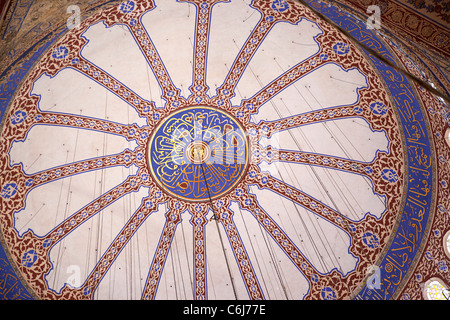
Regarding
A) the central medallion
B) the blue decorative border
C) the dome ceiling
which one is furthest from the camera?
the central medallion

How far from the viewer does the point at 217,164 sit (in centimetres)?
1216

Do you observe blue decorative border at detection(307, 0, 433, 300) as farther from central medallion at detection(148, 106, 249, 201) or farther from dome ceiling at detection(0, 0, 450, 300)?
central medallion at detection(148, 106, 249, 201)

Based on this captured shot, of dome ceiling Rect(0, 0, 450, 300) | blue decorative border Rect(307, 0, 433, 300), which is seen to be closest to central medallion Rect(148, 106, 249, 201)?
dome ceiling Rect(0, 0, 450, 300)

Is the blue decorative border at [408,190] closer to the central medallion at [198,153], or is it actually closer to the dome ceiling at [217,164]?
the dome ceiling at [217,164]

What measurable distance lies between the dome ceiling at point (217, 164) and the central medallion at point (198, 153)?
1.4 inches

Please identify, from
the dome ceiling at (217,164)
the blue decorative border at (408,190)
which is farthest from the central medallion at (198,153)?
the blue decorative border at (408,190)

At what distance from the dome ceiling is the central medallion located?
0.04 m

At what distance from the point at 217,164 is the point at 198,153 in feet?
1.85

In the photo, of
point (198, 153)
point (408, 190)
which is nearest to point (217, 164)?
point (198, 153)

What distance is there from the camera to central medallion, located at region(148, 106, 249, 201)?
11.7 metres

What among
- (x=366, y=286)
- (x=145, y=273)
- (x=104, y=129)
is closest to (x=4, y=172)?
(x=104, y=129)
